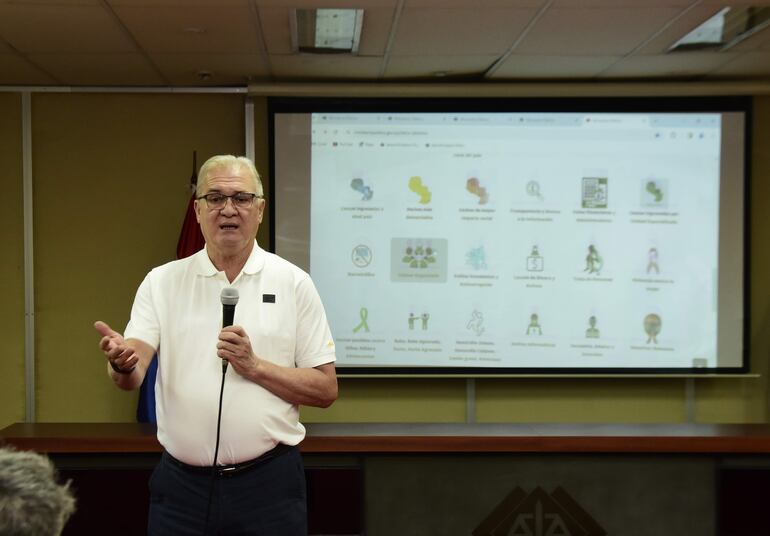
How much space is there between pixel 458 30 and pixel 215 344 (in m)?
2.17

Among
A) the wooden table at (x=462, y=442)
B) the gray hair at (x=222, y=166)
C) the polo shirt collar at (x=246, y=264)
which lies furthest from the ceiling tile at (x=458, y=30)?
the wooden table at (x=462, y=442)

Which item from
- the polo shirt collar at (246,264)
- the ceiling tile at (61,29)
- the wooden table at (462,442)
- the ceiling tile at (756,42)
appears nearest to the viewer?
the polo shirt collar at (246,264)

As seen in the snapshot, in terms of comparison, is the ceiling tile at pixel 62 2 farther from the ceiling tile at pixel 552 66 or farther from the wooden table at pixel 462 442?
the ceiling tile at pixel 552 66

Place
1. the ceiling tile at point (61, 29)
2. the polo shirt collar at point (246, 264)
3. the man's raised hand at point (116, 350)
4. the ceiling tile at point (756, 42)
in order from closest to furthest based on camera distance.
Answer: the man's raised hand at point (116, 350) < the polo shirt collar at point (246, 264) < the ceiling tile at point (61, 29) < the ceiling tile at point (756, 42)

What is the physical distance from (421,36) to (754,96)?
225 centimetres

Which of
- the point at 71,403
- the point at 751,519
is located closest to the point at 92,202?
the point at 71,403

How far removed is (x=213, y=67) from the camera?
12.9 feet

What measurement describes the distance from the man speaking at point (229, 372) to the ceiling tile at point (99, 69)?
2308 millimetres

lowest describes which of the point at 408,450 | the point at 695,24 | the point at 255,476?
the point at 408,450

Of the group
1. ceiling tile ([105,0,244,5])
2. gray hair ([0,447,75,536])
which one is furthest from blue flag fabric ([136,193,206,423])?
gray hair ([0,447,75,536])

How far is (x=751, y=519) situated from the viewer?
2.71m

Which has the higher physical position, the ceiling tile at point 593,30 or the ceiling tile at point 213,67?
the ceiling tile at point 593,30

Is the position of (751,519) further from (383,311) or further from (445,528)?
(383,311)

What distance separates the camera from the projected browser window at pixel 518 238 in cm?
421
